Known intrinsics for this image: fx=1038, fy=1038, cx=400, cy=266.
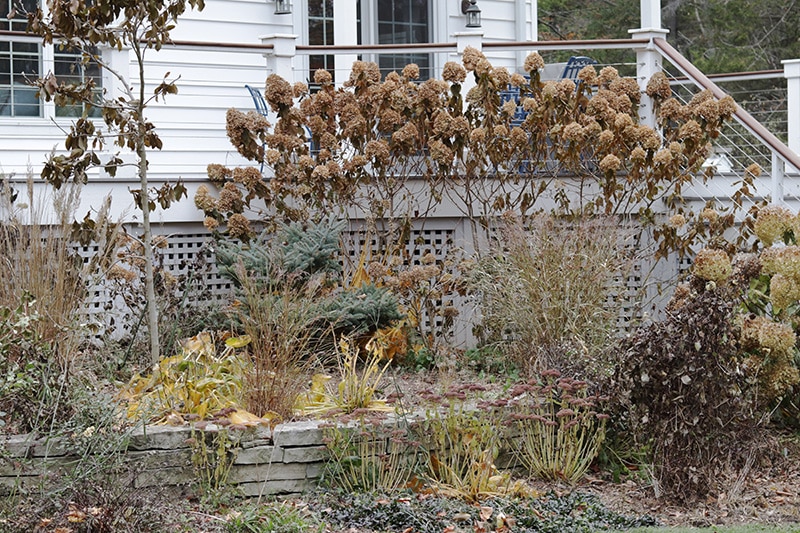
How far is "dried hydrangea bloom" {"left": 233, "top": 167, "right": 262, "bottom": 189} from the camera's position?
25.8 ft

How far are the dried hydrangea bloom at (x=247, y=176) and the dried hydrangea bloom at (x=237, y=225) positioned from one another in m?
0.25

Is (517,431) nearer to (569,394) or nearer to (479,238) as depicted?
(569,394)

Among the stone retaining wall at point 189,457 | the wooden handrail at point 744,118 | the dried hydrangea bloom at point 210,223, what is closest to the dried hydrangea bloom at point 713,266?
the stone retaining wall at point 189,457

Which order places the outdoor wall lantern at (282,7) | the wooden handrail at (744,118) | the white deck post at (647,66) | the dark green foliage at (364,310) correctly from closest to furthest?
the dark green foliage at (364,310) < the wooden handrail at (744,118) < the white deck post at (647,66) < the outdoor wall lantern at (282,7)

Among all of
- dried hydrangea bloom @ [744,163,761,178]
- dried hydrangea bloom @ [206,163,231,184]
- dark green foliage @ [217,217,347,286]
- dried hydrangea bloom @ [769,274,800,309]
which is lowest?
dried hydrangea bloom @ [769,274,800,309]

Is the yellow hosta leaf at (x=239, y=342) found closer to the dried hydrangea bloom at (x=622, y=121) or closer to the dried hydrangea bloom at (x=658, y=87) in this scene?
the dried hydrangea bloom at (x=622, y=121)

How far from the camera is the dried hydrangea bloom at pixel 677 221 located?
25.7ft

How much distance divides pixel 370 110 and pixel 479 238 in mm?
1353

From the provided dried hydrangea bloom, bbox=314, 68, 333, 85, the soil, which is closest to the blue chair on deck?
dried hydrangea bloom, bbox=314, 68, 333, 85

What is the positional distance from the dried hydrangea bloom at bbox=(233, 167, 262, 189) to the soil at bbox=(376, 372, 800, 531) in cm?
266

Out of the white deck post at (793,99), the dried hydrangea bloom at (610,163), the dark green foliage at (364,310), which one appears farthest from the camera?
the white deck post at (793,99)

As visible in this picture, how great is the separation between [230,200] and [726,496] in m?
4.26

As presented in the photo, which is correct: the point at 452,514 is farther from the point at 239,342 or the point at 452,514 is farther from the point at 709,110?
the point at 709,110

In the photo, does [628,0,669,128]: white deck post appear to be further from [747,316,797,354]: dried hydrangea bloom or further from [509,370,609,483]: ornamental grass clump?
[509,370,609,483]: ornamental grass clump
